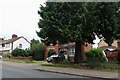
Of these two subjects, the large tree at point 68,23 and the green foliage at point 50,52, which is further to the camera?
the green foliage at point 50,52

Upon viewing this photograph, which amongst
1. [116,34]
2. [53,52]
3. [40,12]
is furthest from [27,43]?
[116,34]

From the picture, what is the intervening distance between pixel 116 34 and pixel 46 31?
728cm

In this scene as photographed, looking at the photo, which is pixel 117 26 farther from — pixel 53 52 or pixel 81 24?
pixel 53 52

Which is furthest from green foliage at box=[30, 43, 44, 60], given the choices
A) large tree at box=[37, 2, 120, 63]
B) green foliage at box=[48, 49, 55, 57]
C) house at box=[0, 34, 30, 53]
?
house at box=[0, 34, 30, 53]

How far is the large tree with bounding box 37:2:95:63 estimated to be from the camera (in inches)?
1153

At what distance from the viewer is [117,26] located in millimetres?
30547

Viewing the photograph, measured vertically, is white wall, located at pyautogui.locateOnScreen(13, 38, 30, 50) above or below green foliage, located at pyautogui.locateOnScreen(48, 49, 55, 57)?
above

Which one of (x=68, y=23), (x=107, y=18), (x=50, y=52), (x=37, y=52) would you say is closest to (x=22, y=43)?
(x=37, y=52)

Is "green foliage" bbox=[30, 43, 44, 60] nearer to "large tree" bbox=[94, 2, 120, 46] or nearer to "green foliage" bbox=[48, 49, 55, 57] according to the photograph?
"green foliage" bbox=[48, 49, 55, 57]

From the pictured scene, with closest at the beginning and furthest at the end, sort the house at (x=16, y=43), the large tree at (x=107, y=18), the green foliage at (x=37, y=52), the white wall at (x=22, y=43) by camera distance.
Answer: the large tree at (x=107, y=18) < the green foliage at (x=37, y=52) < the house at (x=16, y=43) < the white wall at (x=22, y=43)

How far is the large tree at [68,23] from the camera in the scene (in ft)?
96.1

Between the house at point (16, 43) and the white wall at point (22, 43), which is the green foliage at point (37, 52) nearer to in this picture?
the house at point (16, 43)

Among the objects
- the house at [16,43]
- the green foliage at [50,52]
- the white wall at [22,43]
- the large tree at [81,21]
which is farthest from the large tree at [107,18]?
the white wall at [22,43]

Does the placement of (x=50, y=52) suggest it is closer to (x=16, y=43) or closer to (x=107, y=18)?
(x=107, y=18)
